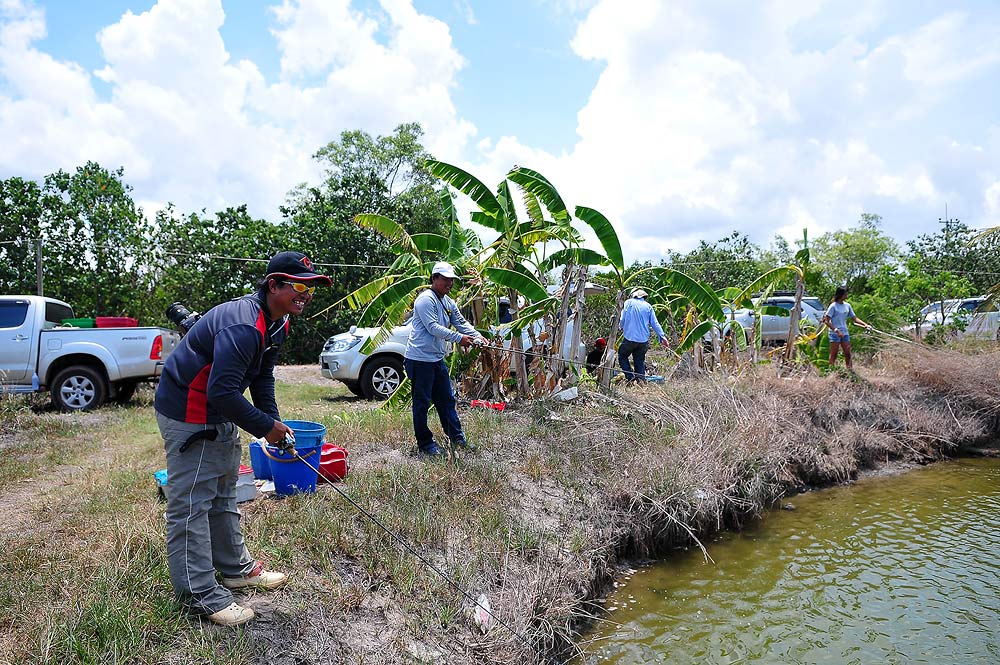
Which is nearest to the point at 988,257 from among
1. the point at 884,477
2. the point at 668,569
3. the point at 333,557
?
the point at 884,477

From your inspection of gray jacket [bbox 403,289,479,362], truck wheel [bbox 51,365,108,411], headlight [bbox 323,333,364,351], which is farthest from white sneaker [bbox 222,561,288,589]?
truck wheel [bbox 51,365,108,411]

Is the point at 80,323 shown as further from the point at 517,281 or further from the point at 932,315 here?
the point at 932,315

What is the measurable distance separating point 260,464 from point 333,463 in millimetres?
661

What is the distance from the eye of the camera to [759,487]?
23.7 feet

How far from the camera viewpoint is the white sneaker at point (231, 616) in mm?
3352

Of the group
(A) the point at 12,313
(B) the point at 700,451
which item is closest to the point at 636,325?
(B) the point at 700,451

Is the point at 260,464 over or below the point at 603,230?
below

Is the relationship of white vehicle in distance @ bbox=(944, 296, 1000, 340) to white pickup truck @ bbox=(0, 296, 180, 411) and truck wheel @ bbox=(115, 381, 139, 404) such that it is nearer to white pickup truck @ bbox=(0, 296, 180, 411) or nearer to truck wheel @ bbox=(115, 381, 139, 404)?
white pickup truck @ bbox=(0, 296, 180, 411)

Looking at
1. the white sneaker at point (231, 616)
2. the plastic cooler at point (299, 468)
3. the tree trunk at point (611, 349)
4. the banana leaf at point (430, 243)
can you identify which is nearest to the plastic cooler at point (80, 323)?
the banana leaf at point (430, 243)

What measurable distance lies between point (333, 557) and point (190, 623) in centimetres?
106

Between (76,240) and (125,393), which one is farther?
(76,240)

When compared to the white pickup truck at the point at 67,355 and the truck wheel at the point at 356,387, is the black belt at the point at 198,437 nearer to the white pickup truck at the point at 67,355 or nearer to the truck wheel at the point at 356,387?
the white pickup truck at the point at 67,355

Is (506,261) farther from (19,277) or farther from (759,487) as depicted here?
(19,277)

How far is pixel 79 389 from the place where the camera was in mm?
9773
